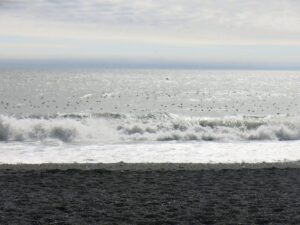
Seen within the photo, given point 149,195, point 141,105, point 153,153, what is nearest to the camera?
point 149,195

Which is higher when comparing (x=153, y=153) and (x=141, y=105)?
(x=153, y=153)

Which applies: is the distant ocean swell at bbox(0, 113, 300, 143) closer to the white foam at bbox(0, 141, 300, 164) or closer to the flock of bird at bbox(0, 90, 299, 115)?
the white foam at bbox(0, 141, 300, 164)

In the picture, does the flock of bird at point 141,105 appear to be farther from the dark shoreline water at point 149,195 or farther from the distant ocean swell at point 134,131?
the dark shoreline water at point 149,195

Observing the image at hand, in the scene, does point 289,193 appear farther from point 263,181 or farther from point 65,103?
point 65,103

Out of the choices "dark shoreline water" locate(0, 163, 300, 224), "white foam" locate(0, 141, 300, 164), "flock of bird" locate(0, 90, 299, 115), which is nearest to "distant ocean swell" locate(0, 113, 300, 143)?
"white foam" locate(0, 141, 300, 164)

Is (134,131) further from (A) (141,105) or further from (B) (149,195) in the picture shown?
(A) (141,105)

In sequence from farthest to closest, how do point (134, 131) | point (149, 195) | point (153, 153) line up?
point (134, 131) → point (153, 153) → point (149, 195)

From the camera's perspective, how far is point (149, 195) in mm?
11445

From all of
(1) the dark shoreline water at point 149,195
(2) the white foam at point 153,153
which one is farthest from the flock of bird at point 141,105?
(1) the dark shoreline water at point 149,195

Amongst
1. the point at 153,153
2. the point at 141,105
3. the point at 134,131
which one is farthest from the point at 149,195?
the point at 141,105

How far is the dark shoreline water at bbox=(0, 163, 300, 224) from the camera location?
9523mm

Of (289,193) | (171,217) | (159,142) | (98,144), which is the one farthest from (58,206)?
(159,142)

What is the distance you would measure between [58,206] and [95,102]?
5109cm

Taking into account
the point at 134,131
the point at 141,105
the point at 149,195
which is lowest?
the point at 141,105
